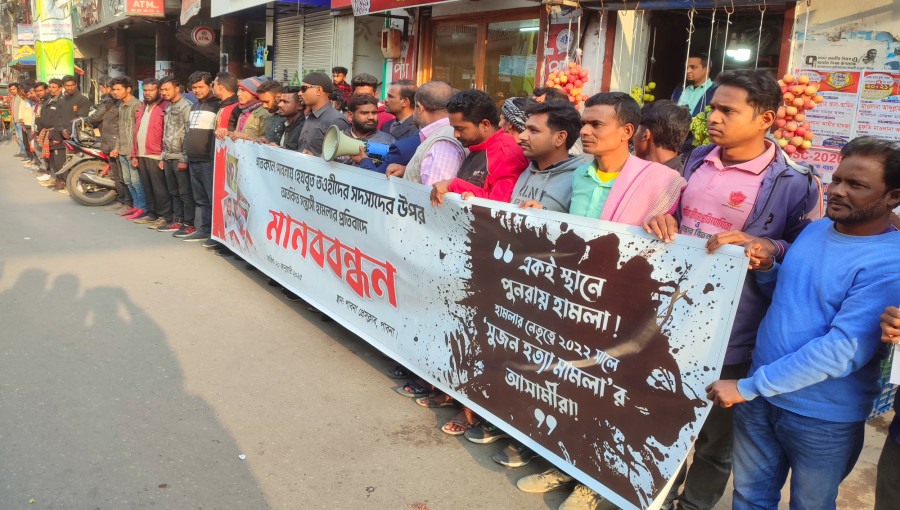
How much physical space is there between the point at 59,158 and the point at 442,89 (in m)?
10.6

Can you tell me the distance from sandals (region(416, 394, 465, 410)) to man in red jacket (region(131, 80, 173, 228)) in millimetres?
6289

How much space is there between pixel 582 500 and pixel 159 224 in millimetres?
7792

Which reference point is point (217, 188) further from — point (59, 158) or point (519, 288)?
point (59, 158)

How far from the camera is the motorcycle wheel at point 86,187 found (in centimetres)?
1097

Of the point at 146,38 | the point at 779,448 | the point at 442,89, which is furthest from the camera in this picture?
the point at 146,38

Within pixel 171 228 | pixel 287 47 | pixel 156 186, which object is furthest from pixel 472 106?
pixel 287 47

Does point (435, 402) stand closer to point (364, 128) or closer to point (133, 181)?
point (364, 128)

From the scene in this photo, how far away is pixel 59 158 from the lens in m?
12.9

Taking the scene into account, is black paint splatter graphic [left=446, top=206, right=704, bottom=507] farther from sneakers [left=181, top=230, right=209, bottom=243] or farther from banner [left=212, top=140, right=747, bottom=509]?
sneakers [left=181, top=230, right=209, bottom=243]

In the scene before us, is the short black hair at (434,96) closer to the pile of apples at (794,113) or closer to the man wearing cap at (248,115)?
the pile of apples at (794,113)

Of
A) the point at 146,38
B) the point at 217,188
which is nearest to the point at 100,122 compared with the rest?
the point at 217,188

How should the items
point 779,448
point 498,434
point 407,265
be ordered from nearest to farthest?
point 779,448, point 498,434, point 407,265

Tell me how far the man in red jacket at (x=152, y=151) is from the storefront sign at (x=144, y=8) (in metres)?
9.92

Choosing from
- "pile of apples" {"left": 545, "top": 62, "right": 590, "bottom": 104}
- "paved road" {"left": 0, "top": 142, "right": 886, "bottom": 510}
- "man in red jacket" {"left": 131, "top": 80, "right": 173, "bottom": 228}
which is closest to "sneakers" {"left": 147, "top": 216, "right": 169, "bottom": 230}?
"man in red jacket" {"left": 131, "top": 80, "right": 173, "bottom": 228}
